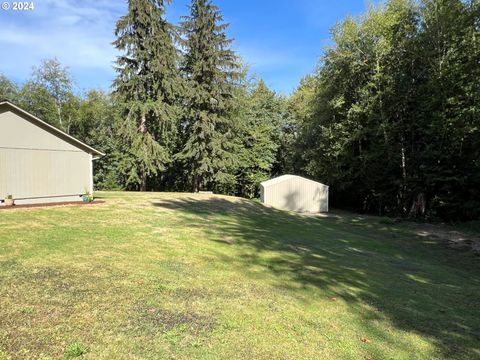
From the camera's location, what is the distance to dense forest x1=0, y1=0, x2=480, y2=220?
62.2 feet

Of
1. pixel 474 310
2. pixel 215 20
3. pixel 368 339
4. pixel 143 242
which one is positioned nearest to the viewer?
pixel 368 339

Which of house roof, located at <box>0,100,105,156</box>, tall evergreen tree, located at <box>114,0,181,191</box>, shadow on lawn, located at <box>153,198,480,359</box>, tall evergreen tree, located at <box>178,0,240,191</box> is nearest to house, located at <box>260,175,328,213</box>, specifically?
tall evergreen tree, located at <box>178,0,240,191</box>

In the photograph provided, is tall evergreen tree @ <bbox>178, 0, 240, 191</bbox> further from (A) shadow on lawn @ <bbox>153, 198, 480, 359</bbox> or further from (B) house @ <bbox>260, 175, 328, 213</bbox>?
(A) shadow on lawn @ <bbox>153, 198, 480, 359</bbox>

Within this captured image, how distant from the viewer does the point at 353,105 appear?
22984mm

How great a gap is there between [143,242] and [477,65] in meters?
19.5

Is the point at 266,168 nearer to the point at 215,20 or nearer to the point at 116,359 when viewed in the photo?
the point at 215,20

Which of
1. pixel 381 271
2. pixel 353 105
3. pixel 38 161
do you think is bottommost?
pixel 381 271

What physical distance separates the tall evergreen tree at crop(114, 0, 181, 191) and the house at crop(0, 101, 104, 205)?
922 centimetres

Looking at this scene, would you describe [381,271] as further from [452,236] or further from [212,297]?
[452,236]

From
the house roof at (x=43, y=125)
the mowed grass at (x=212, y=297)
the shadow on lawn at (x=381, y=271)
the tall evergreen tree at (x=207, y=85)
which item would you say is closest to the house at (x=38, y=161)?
the house roof at (x=43, y=125)

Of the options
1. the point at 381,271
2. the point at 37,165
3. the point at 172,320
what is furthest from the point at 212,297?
the point at 37,165

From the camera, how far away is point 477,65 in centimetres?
1852

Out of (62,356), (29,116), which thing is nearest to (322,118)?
(29,116)

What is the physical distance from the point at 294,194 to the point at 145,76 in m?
13.0
